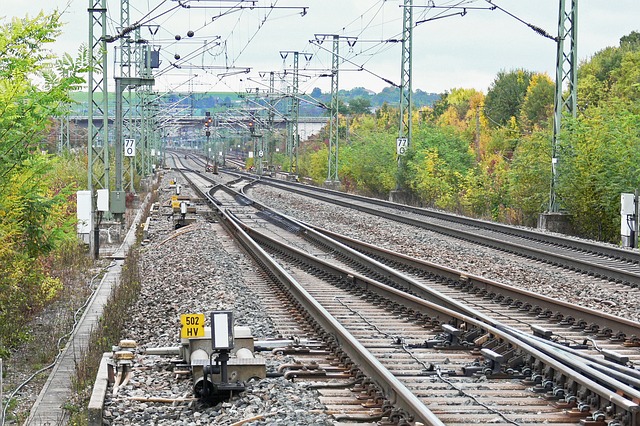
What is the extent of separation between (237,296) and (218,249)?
7.51 m

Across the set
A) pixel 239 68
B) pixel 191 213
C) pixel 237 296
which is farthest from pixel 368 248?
pixel 239 68

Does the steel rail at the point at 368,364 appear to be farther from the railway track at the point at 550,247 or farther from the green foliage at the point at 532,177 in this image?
the green foliage at the point at 532,177

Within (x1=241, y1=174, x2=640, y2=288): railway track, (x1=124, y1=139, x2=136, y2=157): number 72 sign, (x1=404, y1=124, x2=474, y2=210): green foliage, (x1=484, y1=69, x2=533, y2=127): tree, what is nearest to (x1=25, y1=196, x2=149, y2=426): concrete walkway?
(x1=241, y1=174, x2=640, y2=288): railway track

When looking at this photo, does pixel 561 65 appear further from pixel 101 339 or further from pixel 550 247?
pixel 101 339

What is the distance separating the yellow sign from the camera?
9617mm

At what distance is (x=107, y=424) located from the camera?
803cm

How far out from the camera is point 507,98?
82.4 m

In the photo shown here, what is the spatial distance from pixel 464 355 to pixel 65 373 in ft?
14.5

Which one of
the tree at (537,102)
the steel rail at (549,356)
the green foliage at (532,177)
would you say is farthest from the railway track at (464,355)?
the tree at (537,102)

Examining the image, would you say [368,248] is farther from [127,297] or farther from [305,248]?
[127,297]

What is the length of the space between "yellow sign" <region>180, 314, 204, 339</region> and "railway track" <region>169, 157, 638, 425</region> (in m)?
1.55

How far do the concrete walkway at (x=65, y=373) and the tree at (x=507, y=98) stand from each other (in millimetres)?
66102

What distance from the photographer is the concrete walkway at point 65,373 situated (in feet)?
29.7

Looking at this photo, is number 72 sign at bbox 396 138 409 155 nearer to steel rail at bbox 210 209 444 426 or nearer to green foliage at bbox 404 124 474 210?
green foliage at bbox 404 124 474 210
